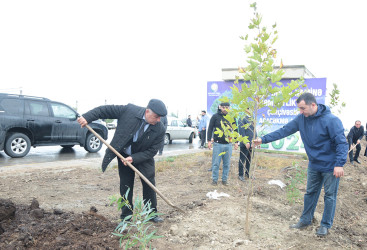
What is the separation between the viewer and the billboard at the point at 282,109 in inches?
421

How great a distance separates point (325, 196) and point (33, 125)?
28.2ft

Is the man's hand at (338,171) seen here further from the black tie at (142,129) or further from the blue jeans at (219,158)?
the blue jeans at (219,158)

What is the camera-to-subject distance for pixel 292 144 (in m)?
11.6

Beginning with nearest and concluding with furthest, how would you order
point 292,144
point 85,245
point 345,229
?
point 85,245, point 345,229, point 292,144

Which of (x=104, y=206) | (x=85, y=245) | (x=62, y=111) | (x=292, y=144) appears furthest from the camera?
(x=292, y=144)

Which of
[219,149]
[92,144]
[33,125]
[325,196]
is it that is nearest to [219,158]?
[219,149]

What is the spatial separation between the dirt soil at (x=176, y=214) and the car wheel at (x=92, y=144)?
140 inches

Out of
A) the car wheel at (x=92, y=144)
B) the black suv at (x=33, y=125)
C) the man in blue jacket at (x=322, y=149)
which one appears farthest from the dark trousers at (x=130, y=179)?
the car wheel at (x=92, y=144)

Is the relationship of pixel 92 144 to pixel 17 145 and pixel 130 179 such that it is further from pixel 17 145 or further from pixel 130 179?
pixel 130 179

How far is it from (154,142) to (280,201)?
2.84m

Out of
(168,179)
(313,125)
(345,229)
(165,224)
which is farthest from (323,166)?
(168,179)

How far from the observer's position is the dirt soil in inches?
124

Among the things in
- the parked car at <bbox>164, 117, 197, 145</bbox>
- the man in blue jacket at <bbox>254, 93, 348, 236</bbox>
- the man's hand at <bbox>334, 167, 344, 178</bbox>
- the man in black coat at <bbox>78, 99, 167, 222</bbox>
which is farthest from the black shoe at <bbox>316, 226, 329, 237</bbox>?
the parked car at <bbox>164, 117, 197, 145</bbox>

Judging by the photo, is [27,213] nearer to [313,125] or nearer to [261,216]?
[261,216]
